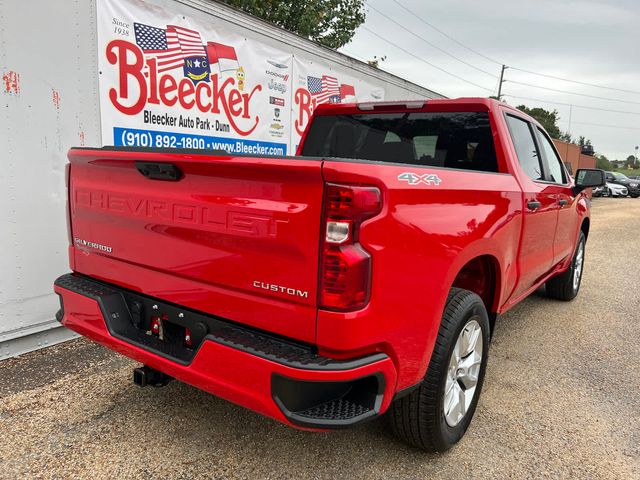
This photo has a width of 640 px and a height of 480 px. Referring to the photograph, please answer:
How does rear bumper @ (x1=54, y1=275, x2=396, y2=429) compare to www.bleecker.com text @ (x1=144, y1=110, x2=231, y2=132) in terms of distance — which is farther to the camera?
www.bleecker.com text @ (x1=144, y1=110, x2=231, y2=132)

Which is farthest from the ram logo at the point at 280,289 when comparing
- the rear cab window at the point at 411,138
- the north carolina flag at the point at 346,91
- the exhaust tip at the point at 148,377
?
the north carolina flag at the point at 346,91

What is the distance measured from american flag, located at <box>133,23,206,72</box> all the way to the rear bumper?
2856 mm

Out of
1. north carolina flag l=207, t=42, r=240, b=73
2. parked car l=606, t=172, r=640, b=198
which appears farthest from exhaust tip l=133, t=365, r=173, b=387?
parked car l=606, t=172, r=640, b=198

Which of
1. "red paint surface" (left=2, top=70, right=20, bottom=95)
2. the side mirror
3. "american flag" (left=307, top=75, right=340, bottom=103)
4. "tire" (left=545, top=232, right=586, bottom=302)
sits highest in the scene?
"american flag" (left=307, top=75, right=340, bottom=103)

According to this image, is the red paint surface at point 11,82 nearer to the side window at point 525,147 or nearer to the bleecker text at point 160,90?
the bleecker text at point 160,90

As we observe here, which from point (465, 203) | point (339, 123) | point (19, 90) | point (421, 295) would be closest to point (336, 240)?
point (421, 295)

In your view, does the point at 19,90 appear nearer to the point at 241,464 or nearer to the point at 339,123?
the point at 339,123

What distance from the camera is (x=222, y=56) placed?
4.75 meters

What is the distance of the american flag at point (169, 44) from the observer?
4.08m

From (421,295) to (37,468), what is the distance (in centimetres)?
206

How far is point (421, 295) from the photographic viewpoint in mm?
2004

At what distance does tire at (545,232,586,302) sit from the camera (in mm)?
5332

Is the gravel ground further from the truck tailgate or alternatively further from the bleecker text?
the bleecker text

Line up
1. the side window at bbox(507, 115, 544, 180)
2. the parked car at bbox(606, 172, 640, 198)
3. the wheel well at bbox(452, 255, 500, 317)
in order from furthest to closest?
1. the parked car at bbox(606, 172, 640, 198)
2. the side window at bbox(507, 115, 544, 180)
3. the wheel well at bbox(452, 255, 500, 317)
